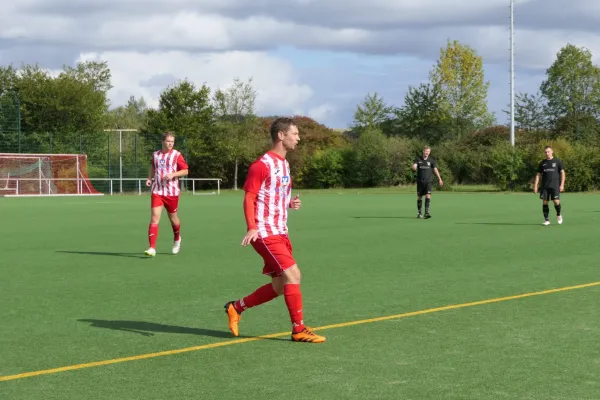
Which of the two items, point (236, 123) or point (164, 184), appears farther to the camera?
point (236, 123)

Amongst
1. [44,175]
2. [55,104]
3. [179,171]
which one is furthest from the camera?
[55,104]

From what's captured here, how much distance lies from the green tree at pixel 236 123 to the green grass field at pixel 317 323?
160 ft

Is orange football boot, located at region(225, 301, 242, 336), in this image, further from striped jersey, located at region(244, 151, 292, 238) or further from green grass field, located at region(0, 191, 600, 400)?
striped jersey, located at region(244, 151, 292, 238)

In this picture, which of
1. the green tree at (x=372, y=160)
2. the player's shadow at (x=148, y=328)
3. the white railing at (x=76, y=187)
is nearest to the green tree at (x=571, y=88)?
the green tree at (x=372, y=160)

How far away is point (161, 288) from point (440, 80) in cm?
6759

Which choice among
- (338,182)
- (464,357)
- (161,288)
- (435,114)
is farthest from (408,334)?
(435,114)

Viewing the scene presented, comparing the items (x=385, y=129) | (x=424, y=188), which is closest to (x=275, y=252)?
(x=424, y=188)

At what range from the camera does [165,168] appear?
14.6 m

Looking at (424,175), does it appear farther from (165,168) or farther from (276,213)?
(276,213)

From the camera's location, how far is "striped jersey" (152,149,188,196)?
1455 centimetres

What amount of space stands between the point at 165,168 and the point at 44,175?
37.7 metres

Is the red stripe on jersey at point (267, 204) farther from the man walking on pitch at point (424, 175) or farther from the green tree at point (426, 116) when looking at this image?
the green tree at point (426, 116)

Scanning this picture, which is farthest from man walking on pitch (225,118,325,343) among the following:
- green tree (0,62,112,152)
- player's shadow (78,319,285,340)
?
green tree (0,62,112,152)

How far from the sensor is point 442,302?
927 centimetres
